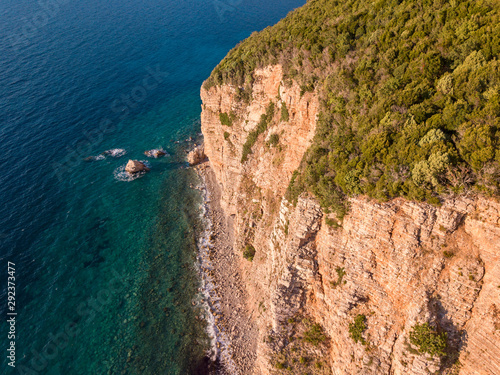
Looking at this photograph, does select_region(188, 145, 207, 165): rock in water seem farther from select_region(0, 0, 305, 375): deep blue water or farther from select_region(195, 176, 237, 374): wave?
select_region(195, 176, 237, 374): wave

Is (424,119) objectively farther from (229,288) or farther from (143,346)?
(143,346)

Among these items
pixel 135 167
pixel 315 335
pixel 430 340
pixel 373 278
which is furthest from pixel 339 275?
pixel 135 167

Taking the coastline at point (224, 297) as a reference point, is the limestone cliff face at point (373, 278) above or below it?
above

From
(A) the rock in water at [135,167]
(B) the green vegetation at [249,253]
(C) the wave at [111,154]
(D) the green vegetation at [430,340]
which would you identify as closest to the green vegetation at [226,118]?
(B) the green vegetation at [249,253]

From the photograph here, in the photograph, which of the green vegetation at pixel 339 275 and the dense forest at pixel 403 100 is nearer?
the dense forest at pixel 403 100

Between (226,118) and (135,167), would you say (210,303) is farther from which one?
(135,167)

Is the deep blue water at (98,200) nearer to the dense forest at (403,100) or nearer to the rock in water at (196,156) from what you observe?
the rock in water at (196,156)
